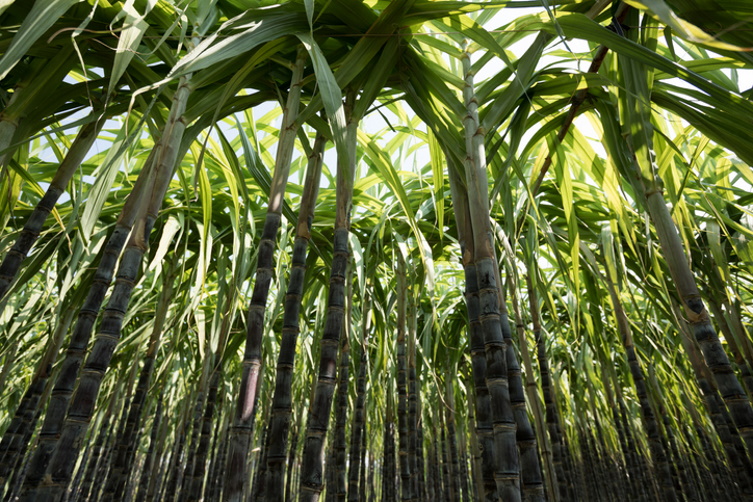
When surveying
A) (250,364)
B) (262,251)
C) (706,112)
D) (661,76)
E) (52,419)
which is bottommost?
(52,419)

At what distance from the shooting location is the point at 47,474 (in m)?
1.15

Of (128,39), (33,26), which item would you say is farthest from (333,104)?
(33,26)

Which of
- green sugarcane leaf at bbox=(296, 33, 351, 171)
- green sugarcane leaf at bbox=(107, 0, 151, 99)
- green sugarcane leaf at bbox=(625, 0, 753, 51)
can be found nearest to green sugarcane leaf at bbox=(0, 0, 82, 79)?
green sugarcane leaf at bbox=(107, 0, 151, 99)

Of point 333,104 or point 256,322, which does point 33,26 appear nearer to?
point 333,104

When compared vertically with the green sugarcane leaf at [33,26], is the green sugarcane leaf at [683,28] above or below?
below

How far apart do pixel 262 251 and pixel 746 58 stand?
54.5 inches

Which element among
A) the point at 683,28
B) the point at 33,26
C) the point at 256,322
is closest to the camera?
the point at 683,28

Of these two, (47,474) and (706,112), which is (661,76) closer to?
(706,112)

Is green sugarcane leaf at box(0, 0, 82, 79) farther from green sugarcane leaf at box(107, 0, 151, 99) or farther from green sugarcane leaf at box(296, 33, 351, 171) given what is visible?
green sugarcane leaf at box(296, 33, 351, 171)

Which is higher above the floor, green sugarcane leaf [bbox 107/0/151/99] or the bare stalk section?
green sugarcane leaf [bbox 107/0/151/99]

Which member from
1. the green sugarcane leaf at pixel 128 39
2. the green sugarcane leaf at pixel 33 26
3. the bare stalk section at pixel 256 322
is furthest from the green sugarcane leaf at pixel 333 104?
the green sugarcane leaf at pixel 33 26

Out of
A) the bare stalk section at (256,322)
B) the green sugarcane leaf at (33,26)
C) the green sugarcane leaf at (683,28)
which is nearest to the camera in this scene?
the green sugarcane leaf at (683,28)

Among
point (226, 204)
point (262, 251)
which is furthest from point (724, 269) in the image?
point (226, 204)

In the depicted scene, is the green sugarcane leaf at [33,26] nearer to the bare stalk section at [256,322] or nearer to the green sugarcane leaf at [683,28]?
the bare stalk section at [256,322]
